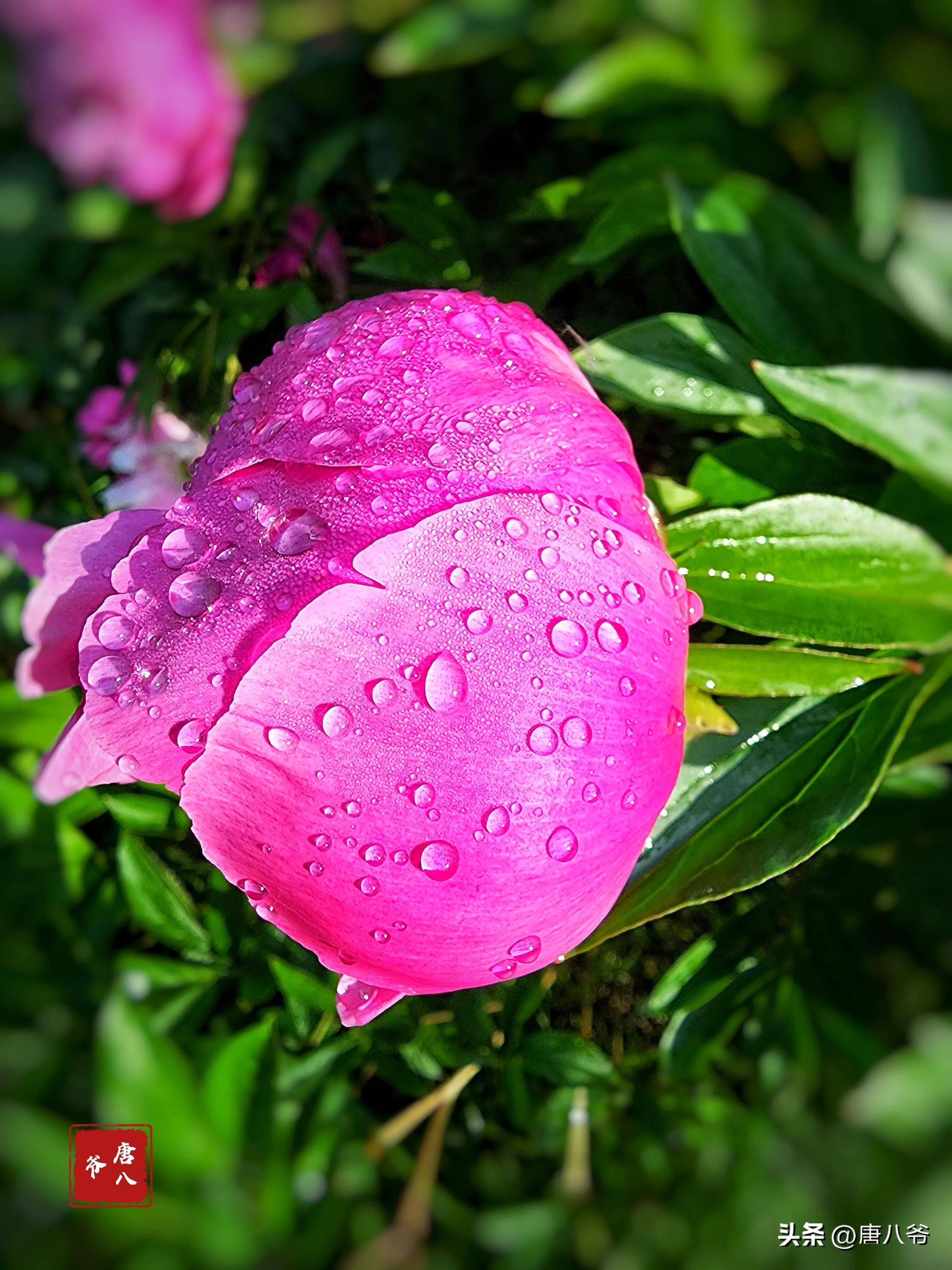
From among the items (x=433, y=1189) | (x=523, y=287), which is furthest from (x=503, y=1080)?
(x=523, y=287)

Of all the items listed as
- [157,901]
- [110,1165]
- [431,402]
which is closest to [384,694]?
[431,402]

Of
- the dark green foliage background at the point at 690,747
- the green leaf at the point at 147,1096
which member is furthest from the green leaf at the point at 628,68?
the green leaf at the point at 147,1096

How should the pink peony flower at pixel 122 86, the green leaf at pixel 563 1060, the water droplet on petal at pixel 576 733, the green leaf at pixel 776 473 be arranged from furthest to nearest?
the green leaf at pixel 563 1060
the green leaf at pixel 776 473
the water droplet on petal at pixel 576 733
the pink peony flower at pixel 122 86

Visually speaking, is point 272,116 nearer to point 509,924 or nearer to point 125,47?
point 125,47

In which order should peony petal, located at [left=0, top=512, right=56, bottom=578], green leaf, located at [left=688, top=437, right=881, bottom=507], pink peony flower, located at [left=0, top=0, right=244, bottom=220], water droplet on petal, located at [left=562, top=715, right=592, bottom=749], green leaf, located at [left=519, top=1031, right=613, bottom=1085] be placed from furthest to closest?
peony petal, located at [left=0, top=512, right=56, bottom=578] → green leaf, located at [left=519, top=1031, right=613, bottom=1085] → green leaf, located at [left=688, top=437, right=881, bottom=507] → water droplet on petal, located at [left=562, top=715, right=592, bottom=749] → pink peony flower, located at [left=0, top=0, right=244, bottom=220]

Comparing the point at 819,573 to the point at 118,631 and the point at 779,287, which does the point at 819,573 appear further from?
the point at 118,631

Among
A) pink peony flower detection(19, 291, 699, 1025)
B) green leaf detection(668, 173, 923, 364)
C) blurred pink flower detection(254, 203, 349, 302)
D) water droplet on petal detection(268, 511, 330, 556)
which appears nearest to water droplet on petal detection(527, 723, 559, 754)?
pink peony flower detection(19, 291, 699, 1025)

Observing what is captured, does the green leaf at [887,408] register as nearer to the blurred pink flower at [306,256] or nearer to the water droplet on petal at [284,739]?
the water droplet on petal at [284,739]

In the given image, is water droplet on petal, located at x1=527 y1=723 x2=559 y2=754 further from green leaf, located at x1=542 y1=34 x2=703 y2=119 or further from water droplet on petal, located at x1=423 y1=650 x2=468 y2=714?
green leaf, located at x1=542 y1=34 x2=703 y2=119
